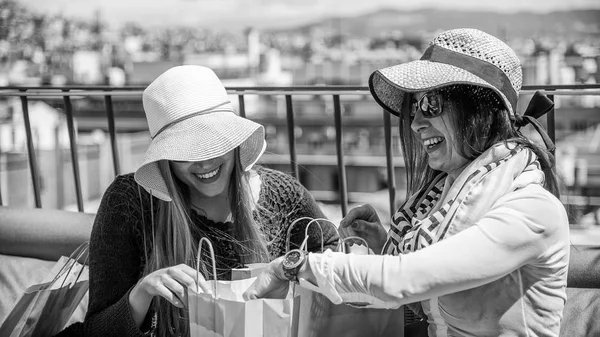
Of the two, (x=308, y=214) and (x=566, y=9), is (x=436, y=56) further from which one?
(x=566, y=9)

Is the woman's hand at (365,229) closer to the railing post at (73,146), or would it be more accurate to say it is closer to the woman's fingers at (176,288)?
the woman's fingers at (176,288)

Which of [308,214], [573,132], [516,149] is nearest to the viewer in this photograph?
[516,149]

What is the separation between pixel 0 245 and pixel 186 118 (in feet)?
5.12

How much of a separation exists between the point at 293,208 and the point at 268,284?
0.60 m

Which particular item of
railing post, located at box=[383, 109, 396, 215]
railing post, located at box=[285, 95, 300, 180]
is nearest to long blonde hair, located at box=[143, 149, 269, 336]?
railing post, located at box=[285, 95, 300, 180]

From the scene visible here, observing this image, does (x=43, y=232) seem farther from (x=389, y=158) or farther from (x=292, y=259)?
(x=292, y=259)

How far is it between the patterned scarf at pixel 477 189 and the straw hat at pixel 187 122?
1.84 ft

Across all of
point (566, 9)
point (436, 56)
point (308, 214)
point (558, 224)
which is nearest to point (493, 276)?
point (558, 224)

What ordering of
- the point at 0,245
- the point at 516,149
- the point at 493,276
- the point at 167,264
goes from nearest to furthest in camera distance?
the point at 493,276, the point at 516,149, the point at 167,264, the point at 0,245

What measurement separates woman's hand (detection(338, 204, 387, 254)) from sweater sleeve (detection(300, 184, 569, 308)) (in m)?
0.43

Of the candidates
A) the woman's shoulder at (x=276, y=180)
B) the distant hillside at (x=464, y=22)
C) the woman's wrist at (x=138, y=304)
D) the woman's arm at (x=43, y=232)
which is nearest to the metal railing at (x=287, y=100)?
the woman's arm at (x=43, y=232)

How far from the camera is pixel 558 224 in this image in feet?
4.78

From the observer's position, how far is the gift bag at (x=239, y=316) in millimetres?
1572

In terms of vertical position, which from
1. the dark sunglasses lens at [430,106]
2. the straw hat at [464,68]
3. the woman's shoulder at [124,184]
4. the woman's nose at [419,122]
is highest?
the straw hat at [464,68]
